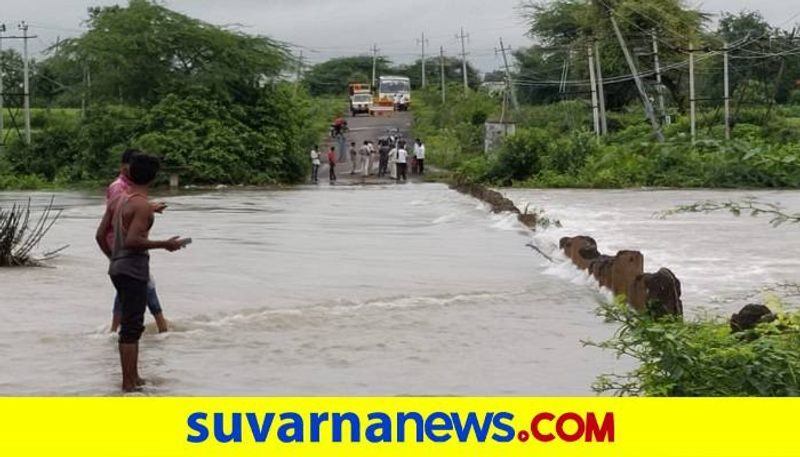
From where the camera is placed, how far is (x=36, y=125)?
64.1m

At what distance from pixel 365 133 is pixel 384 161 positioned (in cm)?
1582

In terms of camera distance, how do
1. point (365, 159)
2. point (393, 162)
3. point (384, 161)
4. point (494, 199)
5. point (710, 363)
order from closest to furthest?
point (710, 363), point (494, 199), point (393, 162), point (384, 161), point (365, 159)

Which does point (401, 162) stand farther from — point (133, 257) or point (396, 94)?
point (396, 94)

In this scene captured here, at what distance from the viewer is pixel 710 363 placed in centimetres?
586

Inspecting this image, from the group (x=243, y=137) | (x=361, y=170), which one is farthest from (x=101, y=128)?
(x=361, y=170)

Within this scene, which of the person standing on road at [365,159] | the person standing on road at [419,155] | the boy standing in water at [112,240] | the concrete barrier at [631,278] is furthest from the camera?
the person standing on road at [365,159]

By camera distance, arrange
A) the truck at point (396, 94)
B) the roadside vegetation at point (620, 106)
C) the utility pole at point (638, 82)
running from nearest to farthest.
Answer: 1. the roadside vegetation at point (620, 106)
2. the utility pole at point (638, 82)
3. the truck at point (396, 94)

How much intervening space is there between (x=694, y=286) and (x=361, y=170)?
109ft

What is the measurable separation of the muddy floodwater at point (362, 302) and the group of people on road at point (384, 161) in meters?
17.9

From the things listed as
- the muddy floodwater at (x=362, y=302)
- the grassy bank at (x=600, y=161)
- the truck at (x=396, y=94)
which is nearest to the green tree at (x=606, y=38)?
the grassy bank at (x=600, y=161)

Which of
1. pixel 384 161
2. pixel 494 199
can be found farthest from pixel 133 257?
pixel 384 161

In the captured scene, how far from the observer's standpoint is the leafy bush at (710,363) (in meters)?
Result: 5.73

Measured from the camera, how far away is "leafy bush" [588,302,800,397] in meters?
5.73

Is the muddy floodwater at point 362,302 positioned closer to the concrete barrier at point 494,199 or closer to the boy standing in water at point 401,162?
the concrete barrier at point 494,199
